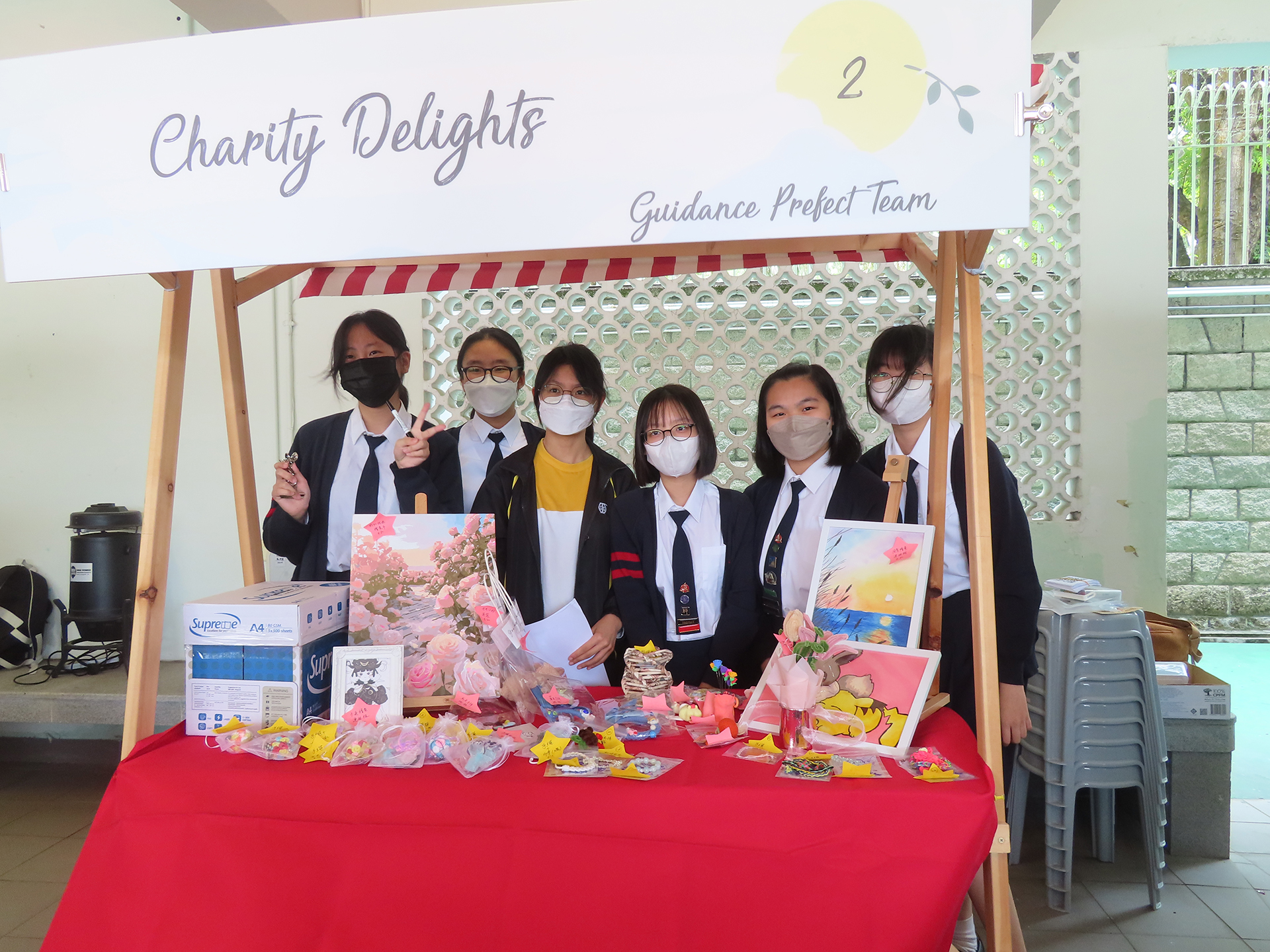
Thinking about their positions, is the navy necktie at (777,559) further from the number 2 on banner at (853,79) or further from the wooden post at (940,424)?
the number 2 on banner at (853,79)

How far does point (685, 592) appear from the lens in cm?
219

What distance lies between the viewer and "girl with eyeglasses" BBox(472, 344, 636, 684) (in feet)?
7.89

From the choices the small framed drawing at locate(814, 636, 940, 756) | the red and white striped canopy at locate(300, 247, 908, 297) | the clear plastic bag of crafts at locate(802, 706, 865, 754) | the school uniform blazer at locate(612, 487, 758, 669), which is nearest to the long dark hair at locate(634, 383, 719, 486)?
the school uniform blazer at locate(612, 487, 758, 669)

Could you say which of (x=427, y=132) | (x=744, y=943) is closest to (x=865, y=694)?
(x=744, y=943)

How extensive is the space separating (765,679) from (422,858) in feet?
2.55

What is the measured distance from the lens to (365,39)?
143cm

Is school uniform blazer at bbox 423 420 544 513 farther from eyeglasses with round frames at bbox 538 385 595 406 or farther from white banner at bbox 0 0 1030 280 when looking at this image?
white banner at bbox 0 0 1030 280

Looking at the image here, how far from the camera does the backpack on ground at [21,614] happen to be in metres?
4.24

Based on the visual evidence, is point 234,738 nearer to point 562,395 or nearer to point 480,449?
point 562,395

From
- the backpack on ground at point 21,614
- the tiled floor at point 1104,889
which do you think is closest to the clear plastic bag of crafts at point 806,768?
the tiled floor at point 1104,889

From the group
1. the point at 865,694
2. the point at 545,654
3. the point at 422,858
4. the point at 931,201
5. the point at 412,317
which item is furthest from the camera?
the point at 412,317

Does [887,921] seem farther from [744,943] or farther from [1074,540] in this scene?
[1074,540]

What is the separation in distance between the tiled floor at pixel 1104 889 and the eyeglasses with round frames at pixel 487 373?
2253 millimetres

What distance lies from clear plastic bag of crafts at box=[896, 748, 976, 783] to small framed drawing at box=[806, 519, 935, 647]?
25 cm
